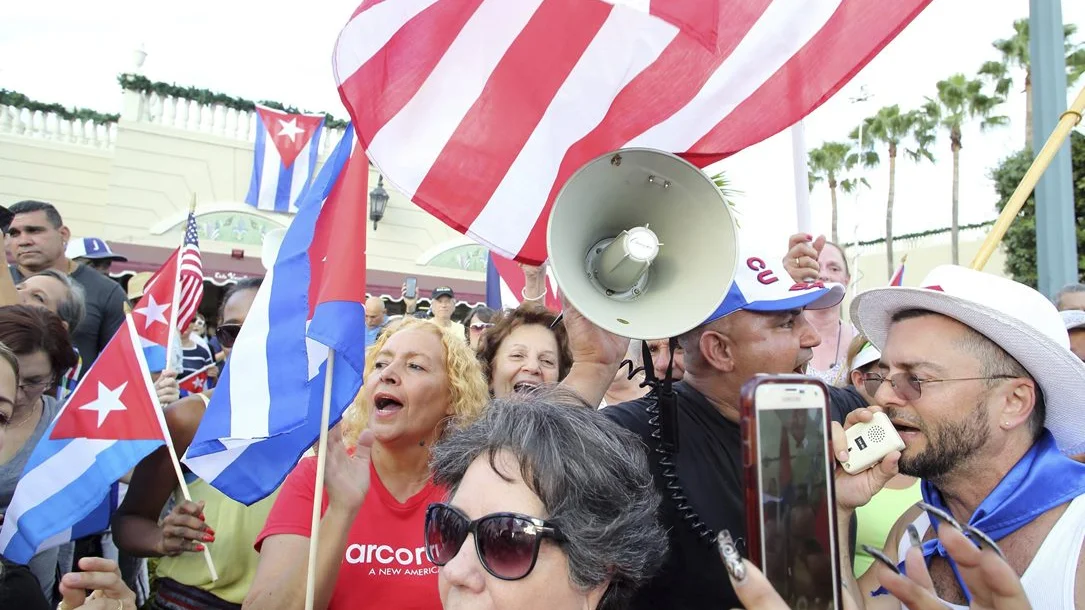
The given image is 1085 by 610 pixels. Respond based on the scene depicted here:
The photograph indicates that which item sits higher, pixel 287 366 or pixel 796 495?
pixel 287 366

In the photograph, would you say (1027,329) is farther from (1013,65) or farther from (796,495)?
(1013,65)

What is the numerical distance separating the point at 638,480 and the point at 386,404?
1391 mm

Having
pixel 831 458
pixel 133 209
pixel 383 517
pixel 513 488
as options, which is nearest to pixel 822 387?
pixel 831 458

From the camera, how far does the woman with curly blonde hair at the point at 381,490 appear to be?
8.02 feet

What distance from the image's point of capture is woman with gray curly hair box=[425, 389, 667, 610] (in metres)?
1.67

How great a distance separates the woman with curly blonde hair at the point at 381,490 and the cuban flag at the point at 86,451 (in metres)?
0.91

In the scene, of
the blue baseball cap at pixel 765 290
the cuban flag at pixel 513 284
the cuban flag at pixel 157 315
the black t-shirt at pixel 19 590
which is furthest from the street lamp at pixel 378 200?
the blue baseball cap at pixel 765 290

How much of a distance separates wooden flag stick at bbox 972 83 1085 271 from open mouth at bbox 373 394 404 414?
198 cm

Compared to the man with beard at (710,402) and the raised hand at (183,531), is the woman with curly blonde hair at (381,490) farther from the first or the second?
the man with beard at (710,402)

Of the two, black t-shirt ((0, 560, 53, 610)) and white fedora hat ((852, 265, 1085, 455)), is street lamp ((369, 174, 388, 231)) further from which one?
white fedora hat ((852, 265, 1085, 455))

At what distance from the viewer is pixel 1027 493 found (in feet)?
6.08

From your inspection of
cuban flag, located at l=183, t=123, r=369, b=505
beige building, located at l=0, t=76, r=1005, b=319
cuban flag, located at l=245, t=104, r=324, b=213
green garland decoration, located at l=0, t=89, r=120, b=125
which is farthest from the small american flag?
green garland decoration, located at l=0, t=89, r=120, b=125

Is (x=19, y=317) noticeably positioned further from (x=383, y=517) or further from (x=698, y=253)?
(x=698, y=253)

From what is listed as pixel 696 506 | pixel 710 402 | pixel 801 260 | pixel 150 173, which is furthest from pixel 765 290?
pixel 150 173
